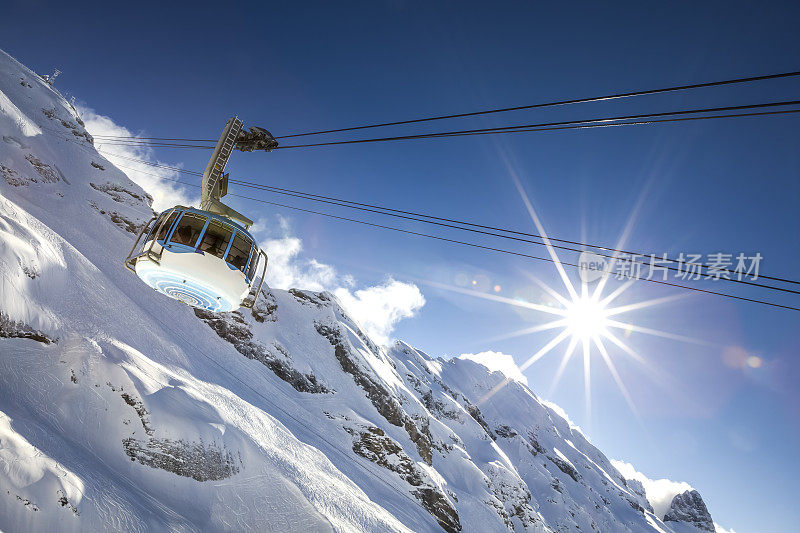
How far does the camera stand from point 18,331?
900 inches

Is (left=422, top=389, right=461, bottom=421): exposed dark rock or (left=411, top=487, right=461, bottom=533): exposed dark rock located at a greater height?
(left=422, top=389, right=461, bottom=421): exposed dark rock

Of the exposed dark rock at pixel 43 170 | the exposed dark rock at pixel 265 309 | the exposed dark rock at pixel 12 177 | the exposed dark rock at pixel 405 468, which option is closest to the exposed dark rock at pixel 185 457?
the exposed dark rock at pixel 405 468

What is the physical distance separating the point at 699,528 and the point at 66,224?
298 m

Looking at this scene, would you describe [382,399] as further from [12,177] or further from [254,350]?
[12,177]

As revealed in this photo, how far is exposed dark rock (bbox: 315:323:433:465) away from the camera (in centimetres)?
6147

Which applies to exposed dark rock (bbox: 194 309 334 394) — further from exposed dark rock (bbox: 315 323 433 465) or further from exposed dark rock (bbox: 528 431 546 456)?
exposed dark rock (bbox: 528 431 546 456)

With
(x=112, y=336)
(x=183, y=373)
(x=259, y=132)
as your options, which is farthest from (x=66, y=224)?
(x=259, y=132)

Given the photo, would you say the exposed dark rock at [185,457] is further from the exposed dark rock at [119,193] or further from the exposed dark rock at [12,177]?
the exposed dark rock at [119,193]

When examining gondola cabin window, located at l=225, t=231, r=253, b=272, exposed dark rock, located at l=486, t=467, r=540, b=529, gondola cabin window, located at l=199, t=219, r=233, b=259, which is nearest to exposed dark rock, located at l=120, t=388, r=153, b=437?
gondola cabin window, located at l=225, t=231, r=253, b=272

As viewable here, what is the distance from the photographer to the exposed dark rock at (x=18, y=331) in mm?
22114

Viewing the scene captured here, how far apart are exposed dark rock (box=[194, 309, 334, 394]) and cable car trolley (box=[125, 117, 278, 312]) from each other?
139 ft

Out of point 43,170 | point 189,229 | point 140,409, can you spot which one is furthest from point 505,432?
point 189,229

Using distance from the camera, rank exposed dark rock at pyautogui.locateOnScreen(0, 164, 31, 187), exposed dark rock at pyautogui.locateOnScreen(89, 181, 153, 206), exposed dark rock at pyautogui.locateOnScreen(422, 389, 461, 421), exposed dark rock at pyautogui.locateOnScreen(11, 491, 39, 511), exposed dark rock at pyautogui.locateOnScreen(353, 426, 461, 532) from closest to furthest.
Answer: exposed dark rock at pyautogui.locateOnScreen(11, 491, 39, 511), exposed dark rock at pyautogui.locateOnScreen(0, 164, 31, 187), exposed dark rock at pyautogui.locateOnScreen(353, 426, 461, 532), exposed dark rock at pyautogui.locateOnScreen(89, 181, 153, 206), exposed dark rock at pyautogui.locateOnScreen(422, 389, 461, 421)

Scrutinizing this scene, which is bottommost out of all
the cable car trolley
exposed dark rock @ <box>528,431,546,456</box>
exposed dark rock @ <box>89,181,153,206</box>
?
exposed dark rock @ <box>528,431,546,456</box>
